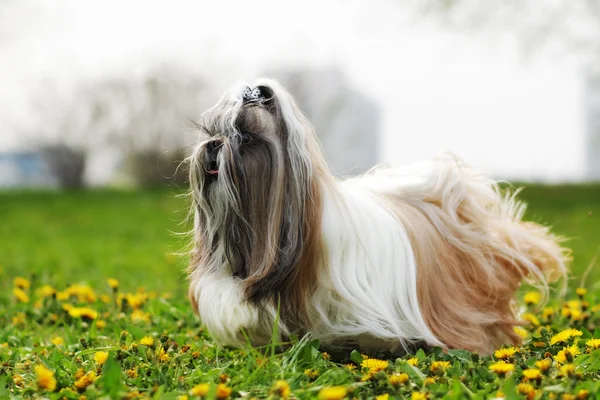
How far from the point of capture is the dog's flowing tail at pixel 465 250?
3.03 m

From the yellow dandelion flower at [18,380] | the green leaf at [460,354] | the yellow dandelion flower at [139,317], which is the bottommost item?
the green leaf at [460,354]

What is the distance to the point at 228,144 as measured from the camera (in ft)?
8.53

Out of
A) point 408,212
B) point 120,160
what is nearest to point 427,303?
point 408,212

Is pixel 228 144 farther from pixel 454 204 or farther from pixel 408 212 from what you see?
pixel 454 204

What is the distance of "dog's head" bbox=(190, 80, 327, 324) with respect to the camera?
2.61 meters

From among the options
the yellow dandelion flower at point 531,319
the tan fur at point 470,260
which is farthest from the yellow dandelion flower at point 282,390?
the yellow dandelion flower at point 531,319

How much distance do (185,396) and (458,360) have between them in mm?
1118

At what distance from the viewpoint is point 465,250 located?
3.26 metres

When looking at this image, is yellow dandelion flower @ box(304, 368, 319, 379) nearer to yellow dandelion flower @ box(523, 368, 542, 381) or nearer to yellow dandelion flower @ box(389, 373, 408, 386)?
yellow dandelion flower @ box(389, 373, 408, 386)

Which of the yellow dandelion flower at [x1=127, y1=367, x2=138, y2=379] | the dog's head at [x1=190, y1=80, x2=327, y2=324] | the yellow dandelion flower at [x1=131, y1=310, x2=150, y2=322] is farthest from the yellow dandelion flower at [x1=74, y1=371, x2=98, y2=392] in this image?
the yellow dandelion flower at [x1=131, y1=310, x2=150, y2=322]

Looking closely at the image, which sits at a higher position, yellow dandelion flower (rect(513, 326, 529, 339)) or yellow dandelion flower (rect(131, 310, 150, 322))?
yellow dandelion flower (rect(131, 310, 150, 322))

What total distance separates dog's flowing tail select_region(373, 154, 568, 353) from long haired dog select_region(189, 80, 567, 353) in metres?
0.01

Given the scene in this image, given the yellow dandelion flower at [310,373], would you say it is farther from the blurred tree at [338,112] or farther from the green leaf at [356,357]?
the blurred tree at [338,112]

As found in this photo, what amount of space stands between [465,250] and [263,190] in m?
1.10
